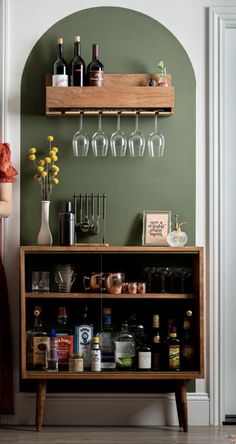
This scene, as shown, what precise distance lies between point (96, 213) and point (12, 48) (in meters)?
1.07

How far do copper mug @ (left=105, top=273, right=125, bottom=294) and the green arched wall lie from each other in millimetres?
264

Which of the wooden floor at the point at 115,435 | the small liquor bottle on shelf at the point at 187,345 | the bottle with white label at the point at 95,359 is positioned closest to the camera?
the wooden floor at the point at 115,435

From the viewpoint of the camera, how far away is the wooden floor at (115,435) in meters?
4.01

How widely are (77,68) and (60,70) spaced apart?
0.10m

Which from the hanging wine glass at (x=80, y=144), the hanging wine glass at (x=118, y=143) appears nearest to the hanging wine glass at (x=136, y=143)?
the hanging wine glass at (x=118, y=143)

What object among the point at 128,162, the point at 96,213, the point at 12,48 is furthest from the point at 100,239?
the point at 12,48

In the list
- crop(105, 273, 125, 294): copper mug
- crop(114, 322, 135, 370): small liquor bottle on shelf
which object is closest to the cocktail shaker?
Answer: crop(105, 273, 125, 294): copper mug

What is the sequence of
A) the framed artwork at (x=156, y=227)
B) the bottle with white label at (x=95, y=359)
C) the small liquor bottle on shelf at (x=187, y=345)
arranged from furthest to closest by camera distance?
the framed artwork at (x=156, y=227)
the small liquor bottle on shelf at (x=187, y=345)
the bottle with white label at (x=95, y=359)

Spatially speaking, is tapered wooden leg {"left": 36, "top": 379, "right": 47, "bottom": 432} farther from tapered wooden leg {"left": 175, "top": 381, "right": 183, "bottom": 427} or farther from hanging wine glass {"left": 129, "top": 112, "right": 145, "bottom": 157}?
hanging wine glass {"left": 129, "top": 112, "right": 145, "bottom": 157}

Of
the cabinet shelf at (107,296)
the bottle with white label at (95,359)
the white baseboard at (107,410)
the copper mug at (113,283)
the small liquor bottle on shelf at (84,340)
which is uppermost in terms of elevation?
the copper mug at (113,283)

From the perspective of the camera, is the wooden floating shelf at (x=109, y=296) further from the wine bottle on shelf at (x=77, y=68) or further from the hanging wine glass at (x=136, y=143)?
the wine bottle on shelf at (x=77, y=68)

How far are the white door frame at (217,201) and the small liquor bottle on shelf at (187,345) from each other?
0.18 meters

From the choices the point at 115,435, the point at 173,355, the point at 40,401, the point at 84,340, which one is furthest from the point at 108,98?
the point at 115,435

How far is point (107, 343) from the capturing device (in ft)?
14.3
